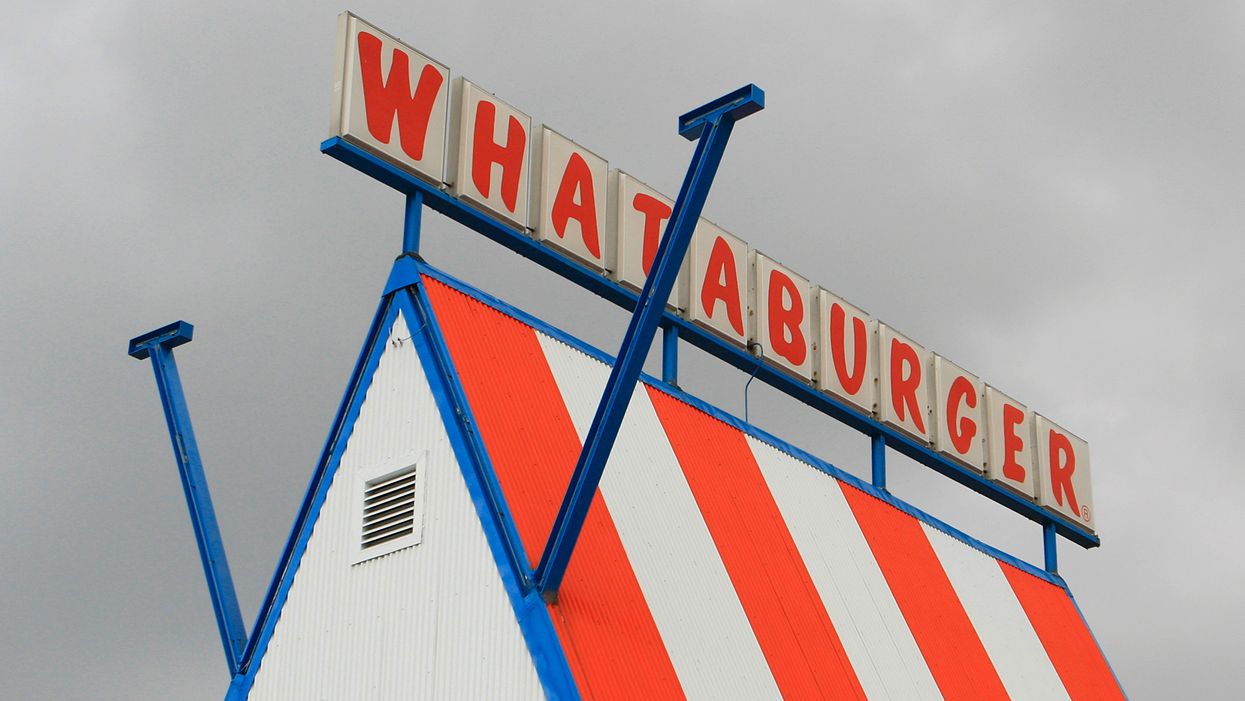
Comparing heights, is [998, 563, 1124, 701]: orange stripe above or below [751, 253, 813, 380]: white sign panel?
below

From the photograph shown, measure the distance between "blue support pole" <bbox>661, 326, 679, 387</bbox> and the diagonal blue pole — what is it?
6.04 metres

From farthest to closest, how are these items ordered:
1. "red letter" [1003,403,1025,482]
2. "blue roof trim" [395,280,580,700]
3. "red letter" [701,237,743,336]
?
"red letter" [1003,403,1025,482] → "red letter" [701,237,743,336] → "blue roof trim" [395,280,580,700]

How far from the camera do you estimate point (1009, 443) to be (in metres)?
30.3

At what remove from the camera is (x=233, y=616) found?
20328 mm

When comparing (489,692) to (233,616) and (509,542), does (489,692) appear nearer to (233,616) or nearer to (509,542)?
(509,542)

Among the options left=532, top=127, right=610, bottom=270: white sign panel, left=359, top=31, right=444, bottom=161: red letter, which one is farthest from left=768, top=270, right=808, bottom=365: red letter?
left=359, top=31, right=444, bottom=161: red letter

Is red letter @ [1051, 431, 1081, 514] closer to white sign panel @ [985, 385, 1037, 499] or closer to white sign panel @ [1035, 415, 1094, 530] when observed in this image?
white sign panel @ [1035, 415, 1094, 530]

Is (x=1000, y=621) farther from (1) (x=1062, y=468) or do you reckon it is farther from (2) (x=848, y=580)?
(1) (x=1062, y=468)

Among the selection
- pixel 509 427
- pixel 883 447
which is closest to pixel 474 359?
pixel 509 427

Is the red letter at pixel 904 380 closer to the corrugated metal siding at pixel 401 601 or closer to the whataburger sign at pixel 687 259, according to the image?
the whataburger sign at pixel 687 259

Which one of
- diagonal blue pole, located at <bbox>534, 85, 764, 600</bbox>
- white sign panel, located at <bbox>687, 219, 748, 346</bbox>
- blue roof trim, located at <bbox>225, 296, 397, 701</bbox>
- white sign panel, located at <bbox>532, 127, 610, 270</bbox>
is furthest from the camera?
white sign panel, located at <bbox>687, 219, 748, 346</bbox>

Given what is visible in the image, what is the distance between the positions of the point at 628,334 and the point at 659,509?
144 inches

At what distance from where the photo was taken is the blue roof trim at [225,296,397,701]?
19594 millimetres

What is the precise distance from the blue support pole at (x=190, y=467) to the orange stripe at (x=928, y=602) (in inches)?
335
